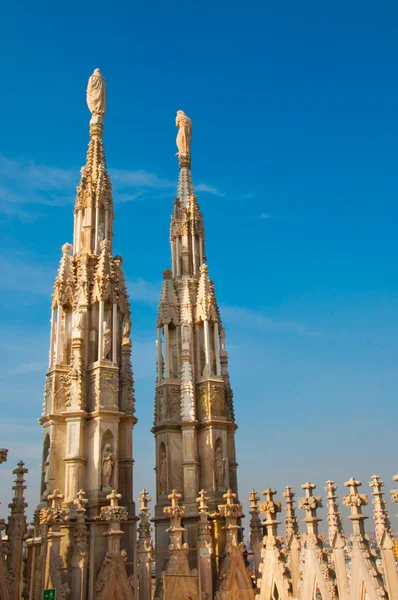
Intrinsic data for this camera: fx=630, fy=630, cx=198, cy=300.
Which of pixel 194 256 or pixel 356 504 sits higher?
pixel 194 256

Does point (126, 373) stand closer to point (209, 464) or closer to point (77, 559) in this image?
point (209, 464)

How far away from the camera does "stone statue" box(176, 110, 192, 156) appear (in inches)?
1503

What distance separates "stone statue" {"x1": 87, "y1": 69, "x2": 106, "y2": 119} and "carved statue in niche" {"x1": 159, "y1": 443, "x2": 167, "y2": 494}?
17292 mm

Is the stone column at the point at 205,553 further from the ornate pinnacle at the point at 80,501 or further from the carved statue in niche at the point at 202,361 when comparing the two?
the carved statue in niche at the point at 202,361

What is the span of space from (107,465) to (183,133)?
21923 millimetres

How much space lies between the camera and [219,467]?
29.3 metres

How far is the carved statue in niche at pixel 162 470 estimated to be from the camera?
30.1 metres

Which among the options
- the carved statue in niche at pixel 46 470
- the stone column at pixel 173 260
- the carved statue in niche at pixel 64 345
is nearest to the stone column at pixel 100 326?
the carved statue in niche at pixel 64 345

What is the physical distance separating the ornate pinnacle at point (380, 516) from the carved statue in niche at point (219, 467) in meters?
12.6

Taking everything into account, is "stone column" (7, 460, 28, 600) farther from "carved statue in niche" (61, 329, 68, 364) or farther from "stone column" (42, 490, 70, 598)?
"carved statue in niche" (61, 329, 68, 364)

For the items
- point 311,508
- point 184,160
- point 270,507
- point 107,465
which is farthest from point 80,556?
point 184,160

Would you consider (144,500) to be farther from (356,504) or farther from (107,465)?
(356,504)

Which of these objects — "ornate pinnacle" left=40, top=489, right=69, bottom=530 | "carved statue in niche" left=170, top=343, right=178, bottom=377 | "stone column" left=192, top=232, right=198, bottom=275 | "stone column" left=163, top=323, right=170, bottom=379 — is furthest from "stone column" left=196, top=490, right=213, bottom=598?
"stone column" left=192, top=232, right=198, bottom=275

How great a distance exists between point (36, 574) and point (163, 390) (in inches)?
490
